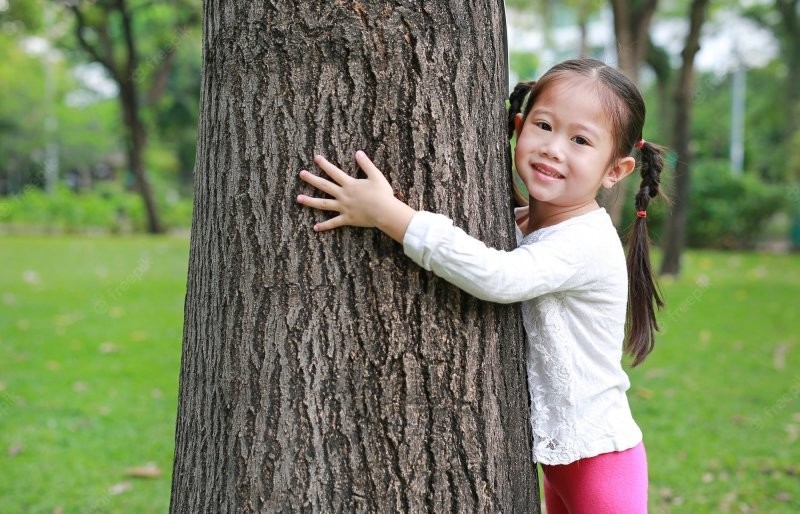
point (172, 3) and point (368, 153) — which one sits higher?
point (172, 3)

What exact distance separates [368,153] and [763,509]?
10.7 feet

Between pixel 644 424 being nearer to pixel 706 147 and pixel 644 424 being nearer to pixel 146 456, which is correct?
pixel 146 456

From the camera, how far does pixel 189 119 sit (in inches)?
1293

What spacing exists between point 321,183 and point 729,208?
1746 cm

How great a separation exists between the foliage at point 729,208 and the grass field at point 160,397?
6.97 m

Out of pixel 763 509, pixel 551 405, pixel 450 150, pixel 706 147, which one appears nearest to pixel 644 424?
pixel 763 509

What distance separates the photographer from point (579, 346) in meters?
2.08

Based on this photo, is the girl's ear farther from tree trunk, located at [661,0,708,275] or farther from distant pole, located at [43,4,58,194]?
distant pole, located at [43,4,58,194]

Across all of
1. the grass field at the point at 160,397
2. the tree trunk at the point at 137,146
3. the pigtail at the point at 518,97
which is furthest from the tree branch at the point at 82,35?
the pigtail at the point at 518,97

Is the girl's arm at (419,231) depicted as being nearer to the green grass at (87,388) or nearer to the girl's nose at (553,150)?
the girl's nose at (553,150)

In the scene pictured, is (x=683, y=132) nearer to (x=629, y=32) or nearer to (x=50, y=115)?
(x=629, y=32)

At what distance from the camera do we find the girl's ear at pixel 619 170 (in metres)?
2.16

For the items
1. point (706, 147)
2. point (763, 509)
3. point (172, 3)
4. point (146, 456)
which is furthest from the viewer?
point (706, 147)

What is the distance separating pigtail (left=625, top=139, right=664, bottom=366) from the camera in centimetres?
225
